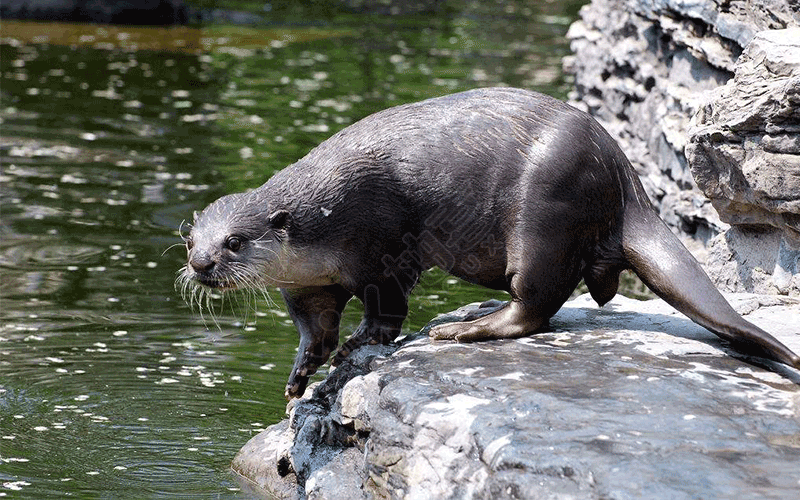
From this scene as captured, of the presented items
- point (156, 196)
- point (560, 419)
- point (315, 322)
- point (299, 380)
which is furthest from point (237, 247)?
point (156, 196)

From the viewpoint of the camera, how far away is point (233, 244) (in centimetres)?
395

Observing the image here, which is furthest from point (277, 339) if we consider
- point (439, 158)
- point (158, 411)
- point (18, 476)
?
point (439, 158)

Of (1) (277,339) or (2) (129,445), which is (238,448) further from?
(1) (277,339)

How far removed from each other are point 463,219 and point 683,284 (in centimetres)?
70

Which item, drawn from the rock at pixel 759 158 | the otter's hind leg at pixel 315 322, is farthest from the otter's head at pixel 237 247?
the rock at pixel 759 158

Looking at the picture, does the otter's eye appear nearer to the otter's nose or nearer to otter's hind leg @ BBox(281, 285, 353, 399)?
the otter's nose

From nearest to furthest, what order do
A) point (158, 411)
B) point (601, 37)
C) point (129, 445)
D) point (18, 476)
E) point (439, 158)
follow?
point (439, 158) → point (18, 476) → point (129, 445) → point (158, 411) → point (601, 37)

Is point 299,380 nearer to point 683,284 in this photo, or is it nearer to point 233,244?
point 233,244

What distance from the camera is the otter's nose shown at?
3889mm

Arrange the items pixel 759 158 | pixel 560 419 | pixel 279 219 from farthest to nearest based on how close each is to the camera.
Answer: pixel 759 158 < pixel 279 219 < pixel 560 419

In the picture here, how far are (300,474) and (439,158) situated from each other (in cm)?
110

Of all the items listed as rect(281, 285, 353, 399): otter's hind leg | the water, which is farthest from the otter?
the water

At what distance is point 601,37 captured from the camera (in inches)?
355

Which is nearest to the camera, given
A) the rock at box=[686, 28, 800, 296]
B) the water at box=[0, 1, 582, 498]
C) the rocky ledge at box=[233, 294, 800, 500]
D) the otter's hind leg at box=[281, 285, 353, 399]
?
the rocky ledge at box=[233, 294, 800, 500]
